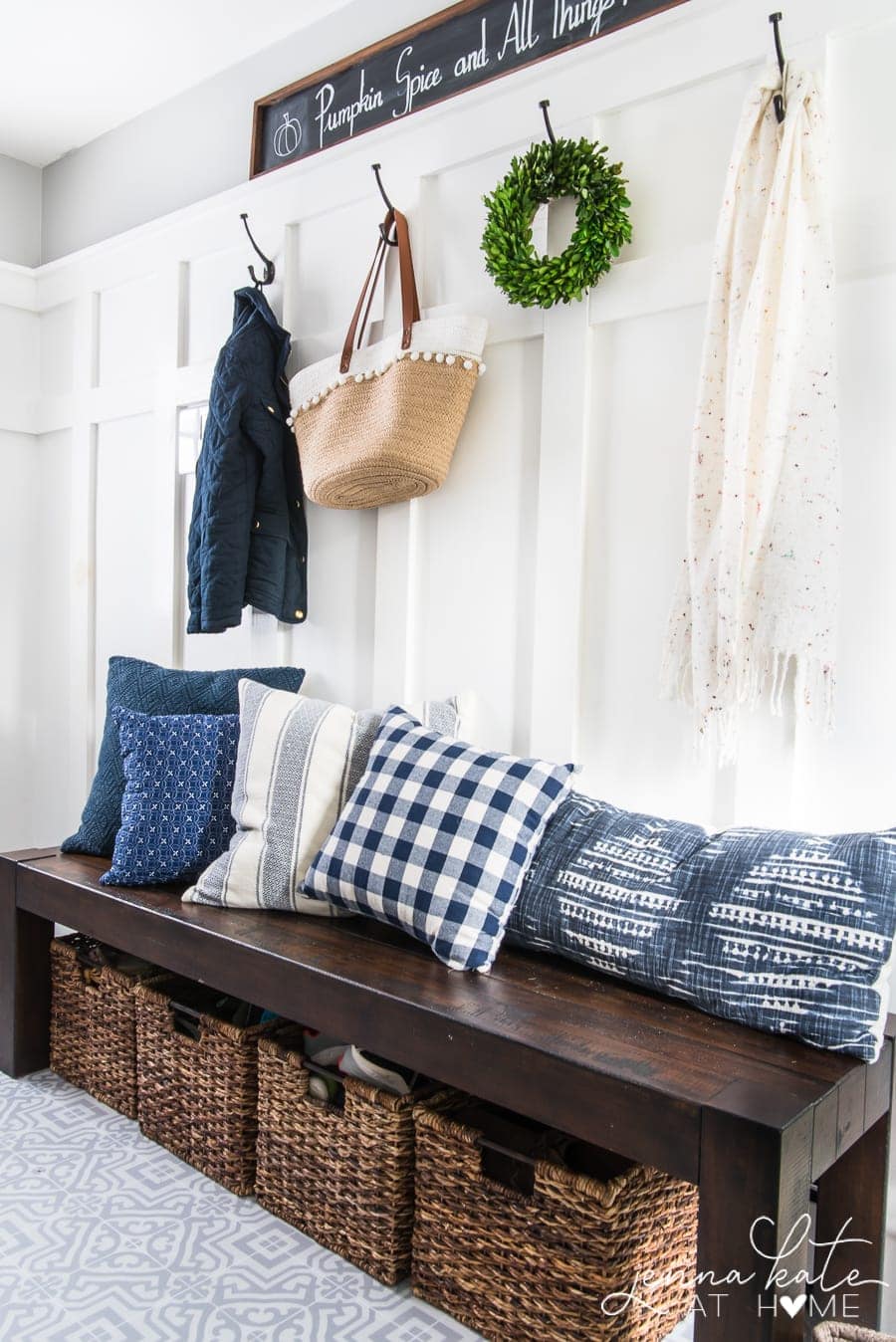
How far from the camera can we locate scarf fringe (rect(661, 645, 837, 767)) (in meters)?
1.66

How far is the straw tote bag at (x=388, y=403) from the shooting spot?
2.11 meters

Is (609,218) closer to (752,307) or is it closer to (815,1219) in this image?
(752,307)

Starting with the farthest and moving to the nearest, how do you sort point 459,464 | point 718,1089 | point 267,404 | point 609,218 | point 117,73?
point 117,73 → point 267,404 → point 459,464 → point 609,218 → point 718,1089

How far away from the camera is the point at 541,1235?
1.42m

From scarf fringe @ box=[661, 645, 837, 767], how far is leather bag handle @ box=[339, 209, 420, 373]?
909mm

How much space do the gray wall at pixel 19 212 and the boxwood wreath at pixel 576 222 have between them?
2.12m

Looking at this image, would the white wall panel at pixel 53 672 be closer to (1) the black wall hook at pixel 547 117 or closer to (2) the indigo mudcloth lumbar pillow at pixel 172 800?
(2) the indigo mudcloth lumbar pillow at pixel 172 800

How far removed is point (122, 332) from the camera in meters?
3.10

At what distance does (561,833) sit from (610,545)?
2.00ft

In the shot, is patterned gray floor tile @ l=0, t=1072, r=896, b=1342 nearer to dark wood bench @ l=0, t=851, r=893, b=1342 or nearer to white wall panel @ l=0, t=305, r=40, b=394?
dark wood bench @ l=0, t=851, r=893, b=1342

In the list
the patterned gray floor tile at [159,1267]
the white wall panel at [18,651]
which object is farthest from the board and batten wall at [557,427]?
the patterned gray floor tile at [159,1267]

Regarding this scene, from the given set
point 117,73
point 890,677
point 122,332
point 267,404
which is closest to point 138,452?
point 122,332

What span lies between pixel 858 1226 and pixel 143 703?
1.75 metres

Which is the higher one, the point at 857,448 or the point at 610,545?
the point at 857,448
